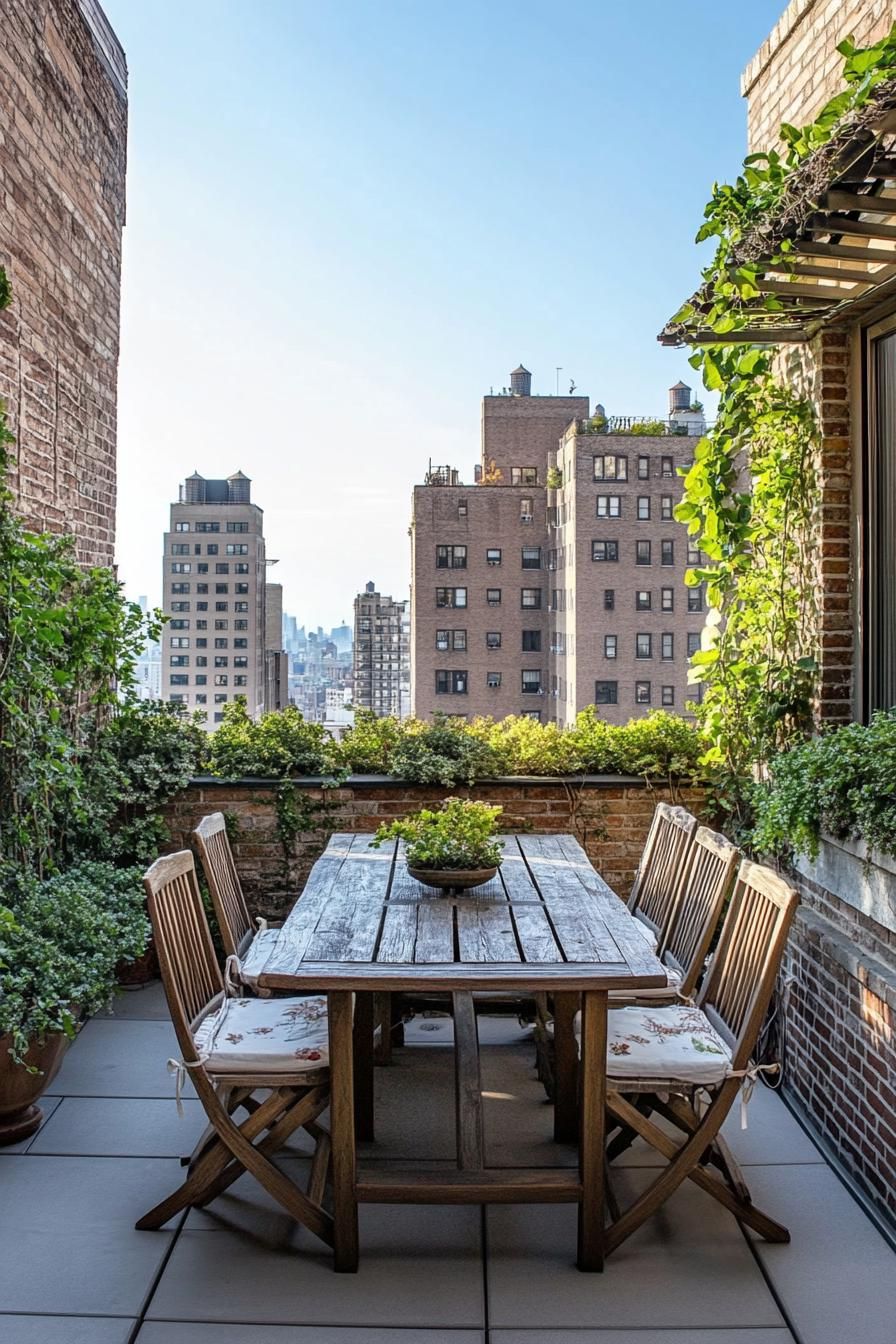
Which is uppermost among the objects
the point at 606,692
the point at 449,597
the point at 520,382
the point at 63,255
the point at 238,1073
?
the point at 520,382

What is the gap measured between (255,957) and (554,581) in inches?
803

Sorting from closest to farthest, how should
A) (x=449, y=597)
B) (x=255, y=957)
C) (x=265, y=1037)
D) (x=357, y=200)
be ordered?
(x=265, y=1037)
(x=255, y=957)
(x=357, y=200)
(x=449, y=597)

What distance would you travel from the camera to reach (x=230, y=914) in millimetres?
3607

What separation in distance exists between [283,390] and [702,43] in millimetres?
7231

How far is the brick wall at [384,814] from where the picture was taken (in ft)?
16.3

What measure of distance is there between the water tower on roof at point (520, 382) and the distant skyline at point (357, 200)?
8992 millimetres

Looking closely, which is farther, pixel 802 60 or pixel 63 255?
pixel 63 255

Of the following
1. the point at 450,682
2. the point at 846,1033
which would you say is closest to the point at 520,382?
the point at 450,682

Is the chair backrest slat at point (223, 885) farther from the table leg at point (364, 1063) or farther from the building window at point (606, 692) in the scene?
the building window at point (606, 692)

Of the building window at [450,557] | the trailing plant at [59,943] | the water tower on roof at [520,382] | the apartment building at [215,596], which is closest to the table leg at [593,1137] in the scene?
the trailing plant at [59,943]

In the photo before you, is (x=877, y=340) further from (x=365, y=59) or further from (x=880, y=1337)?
(x=365, y=59)

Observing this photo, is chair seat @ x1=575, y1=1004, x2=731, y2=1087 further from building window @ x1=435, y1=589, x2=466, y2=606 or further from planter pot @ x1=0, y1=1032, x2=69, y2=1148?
building window @ x1=435, y1=589, x2=466, y2=606

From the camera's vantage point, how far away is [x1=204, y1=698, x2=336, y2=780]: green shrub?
5008 millimetres

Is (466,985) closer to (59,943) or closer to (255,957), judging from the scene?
(255,957)
